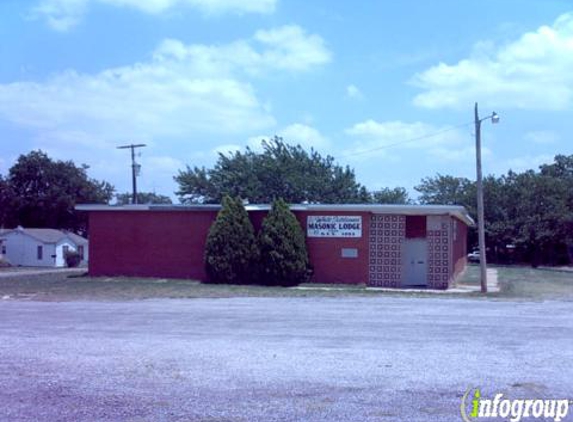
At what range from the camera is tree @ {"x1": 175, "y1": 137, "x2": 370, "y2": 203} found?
54.6m

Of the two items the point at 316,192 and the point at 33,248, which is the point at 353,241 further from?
the point at 33,248

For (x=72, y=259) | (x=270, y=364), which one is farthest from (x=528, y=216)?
(x=270, y=364)

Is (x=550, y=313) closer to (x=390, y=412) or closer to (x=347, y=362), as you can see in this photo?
(x=347, y=362)

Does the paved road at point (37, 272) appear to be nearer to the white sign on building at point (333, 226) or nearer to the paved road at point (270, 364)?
the white sign on building at point (333, 226)

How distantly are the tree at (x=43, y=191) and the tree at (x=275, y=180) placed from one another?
25.0 m

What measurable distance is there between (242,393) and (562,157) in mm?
75574

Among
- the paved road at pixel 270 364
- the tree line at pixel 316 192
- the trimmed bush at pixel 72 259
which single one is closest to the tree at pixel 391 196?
the tree line at pixel 316 192

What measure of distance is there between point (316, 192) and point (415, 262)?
22.6m

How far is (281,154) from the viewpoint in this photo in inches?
2219

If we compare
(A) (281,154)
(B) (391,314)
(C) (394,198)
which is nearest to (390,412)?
(B) (391,314)

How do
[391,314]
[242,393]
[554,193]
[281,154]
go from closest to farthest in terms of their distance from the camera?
[242,393] < [391,314] < [281,154] < [554,193]

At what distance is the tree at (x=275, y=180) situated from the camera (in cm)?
5462

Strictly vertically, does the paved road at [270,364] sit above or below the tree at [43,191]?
below
